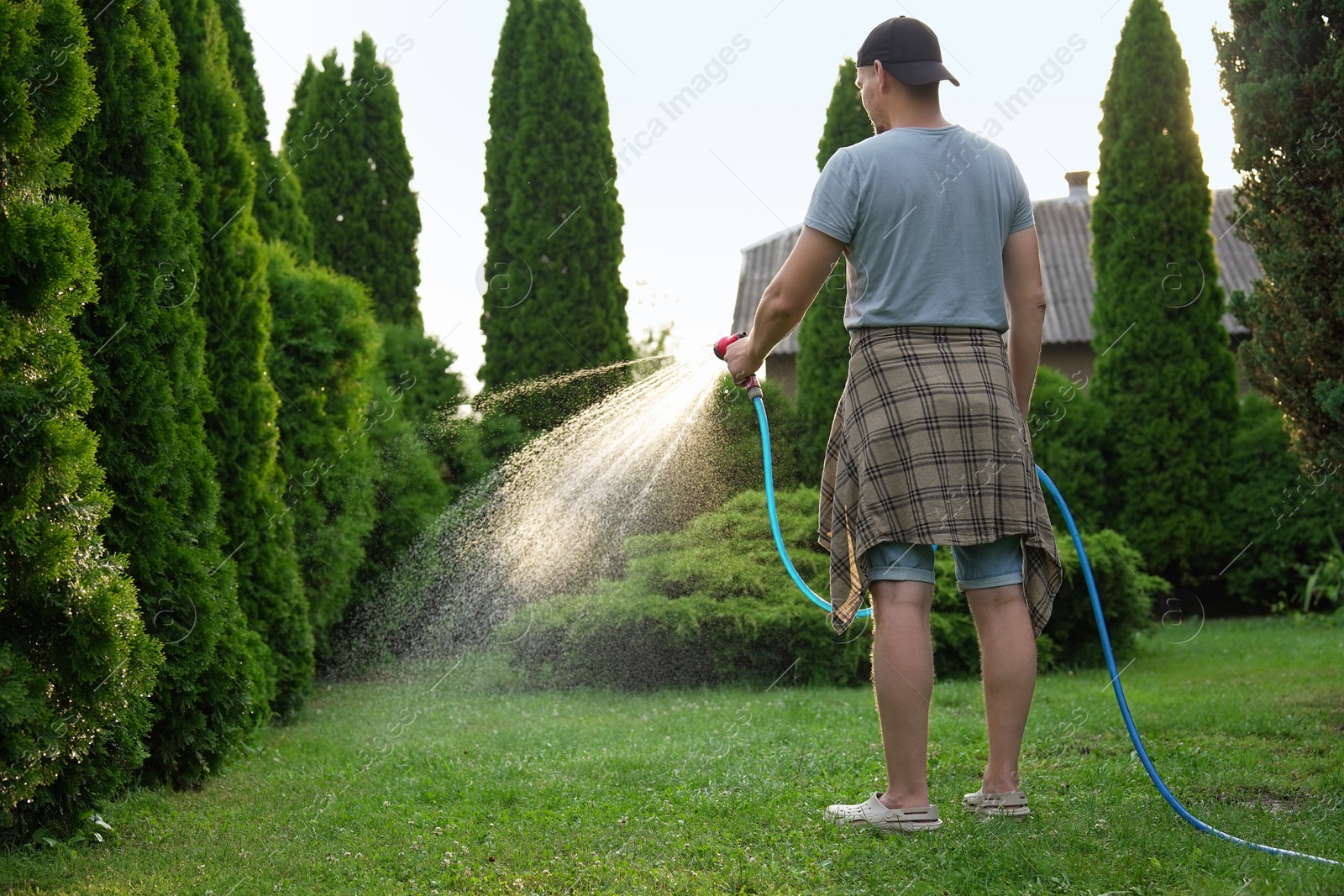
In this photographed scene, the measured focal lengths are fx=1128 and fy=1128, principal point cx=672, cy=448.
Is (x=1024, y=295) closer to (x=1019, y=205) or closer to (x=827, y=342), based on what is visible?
(x=1019, y=205)

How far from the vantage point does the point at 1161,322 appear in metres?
10.7

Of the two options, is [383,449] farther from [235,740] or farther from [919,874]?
[919,874]

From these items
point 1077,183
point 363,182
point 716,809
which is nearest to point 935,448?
point 716,809

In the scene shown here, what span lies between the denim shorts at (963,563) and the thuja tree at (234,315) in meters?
2.99

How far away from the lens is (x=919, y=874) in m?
2.47

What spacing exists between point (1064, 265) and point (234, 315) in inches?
690

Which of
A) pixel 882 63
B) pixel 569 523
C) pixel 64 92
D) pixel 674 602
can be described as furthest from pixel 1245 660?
pixel 64 92

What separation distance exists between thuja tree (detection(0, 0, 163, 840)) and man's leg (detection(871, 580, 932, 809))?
2.06 metres

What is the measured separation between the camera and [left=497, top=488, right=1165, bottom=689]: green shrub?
653 cm

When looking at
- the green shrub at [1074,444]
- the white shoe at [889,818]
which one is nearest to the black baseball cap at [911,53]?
the white shoe at [889,818]

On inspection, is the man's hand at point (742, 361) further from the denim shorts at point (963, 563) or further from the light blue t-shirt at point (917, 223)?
the denim shorts at point (963, 563)

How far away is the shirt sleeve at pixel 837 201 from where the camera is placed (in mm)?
2842

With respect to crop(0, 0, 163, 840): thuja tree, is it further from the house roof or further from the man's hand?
the house roof

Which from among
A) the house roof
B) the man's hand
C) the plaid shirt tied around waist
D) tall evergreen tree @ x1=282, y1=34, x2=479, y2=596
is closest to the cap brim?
the plaid shirt tied around waist
